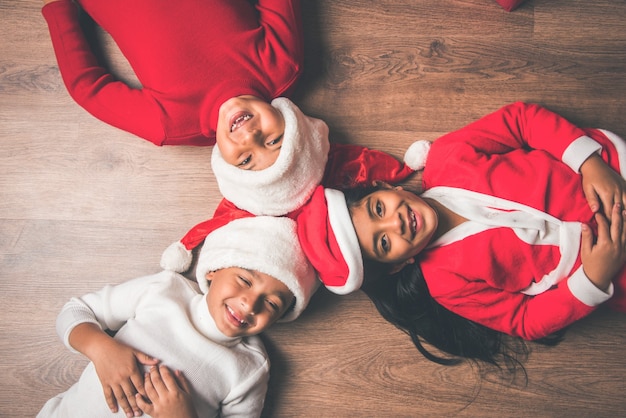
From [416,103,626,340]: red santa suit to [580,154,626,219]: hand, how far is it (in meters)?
0.02

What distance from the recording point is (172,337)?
1.00 m

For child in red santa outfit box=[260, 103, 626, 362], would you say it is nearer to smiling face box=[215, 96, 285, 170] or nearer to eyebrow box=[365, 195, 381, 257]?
eyebrow box=[365, 195, 381, 257]

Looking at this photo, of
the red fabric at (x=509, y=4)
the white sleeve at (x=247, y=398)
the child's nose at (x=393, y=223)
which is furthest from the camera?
the red fabric at (x=509, y=4)

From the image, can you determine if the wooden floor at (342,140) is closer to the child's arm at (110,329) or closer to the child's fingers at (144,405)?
the child's arm at (110,329)

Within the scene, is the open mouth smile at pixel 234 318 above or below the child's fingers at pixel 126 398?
above

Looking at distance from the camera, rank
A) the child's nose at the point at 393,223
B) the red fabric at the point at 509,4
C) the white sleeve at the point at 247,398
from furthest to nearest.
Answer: the red fabric at the point at 509,4
the white sleeve at the point at 247,398
the child's nose at the point at 393,223

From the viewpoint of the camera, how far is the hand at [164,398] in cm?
92

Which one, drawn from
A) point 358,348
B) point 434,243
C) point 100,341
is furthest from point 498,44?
point 100,341

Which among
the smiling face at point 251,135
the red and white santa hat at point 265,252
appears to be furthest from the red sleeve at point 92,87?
the red and white santa hat at point 265,252

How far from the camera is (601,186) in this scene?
37.1 inches

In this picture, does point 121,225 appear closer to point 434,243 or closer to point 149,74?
point 149,74

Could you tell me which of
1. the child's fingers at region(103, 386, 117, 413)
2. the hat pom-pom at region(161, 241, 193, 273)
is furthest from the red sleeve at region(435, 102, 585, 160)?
the child's fingers at region(103, 386, 117, 413)

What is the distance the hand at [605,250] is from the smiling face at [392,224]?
1.04 feet

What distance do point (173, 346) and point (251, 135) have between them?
1.59ft
